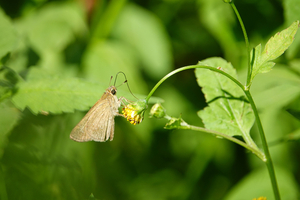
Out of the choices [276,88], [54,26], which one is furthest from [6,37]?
[276,88]

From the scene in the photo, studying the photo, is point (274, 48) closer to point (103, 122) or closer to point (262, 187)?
point (103, 122)

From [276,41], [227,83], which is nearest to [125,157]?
[227,83]

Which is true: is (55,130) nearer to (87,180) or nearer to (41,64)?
(87,180)

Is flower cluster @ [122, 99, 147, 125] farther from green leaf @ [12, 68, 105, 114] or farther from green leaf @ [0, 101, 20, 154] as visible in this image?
green leaf @ [0, 101, 20, 154]

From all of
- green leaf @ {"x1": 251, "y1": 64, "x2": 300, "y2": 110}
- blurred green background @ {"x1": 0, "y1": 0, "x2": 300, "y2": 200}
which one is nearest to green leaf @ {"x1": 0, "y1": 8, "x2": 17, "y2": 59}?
blurred green background @ {"x1": 0, "y1": 0, "x2": 300, "y2": 200}

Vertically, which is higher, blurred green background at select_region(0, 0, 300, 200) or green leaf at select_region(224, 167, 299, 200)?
blurred green background at select_region(0, 0, 300, 200)

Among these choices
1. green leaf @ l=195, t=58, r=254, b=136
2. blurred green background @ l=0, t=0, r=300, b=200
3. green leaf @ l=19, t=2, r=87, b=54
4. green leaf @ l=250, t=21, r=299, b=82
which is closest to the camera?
green leaf @ l=250, t=21, r=299, b=82

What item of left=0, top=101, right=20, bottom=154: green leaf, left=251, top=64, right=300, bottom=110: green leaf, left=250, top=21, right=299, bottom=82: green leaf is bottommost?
left=0, top=101, right=20, bottom=154: green leaf
